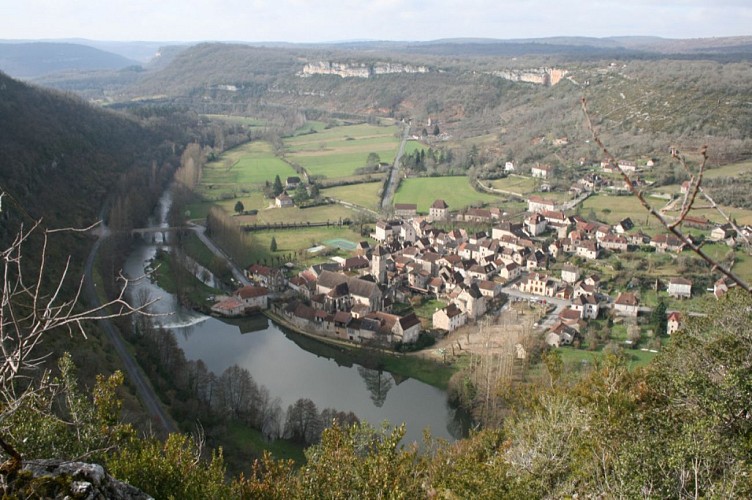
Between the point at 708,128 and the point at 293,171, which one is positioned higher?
the point at 708,128

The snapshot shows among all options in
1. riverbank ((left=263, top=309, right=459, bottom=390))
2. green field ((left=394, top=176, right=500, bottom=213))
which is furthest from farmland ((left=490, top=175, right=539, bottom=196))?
riverbank ((left=263, top=309, right=459, bottom=390))

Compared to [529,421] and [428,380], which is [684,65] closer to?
[428,380]

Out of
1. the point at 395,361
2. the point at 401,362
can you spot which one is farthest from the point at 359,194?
the point at 401,362

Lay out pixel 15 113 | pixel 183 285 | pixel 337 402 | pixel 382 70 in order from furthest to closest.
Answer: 1. pixel 382 70
2. pixel 15 113
3. pixel 183 285
4. pixel 337 402

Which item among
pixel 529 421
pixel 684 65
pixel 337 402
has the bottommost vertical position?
pixel 337 402

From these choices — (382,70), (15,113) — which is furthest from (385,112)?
(15,113)

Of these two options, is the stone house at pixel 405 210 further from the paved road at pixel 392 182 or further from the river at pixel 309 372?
the river at pixel 309 372

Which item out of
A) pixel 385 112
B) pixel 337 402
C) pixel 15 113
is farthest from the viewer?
pixel 385 112

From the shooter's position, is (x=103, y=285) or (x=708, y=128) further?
(x=708, y=128)
